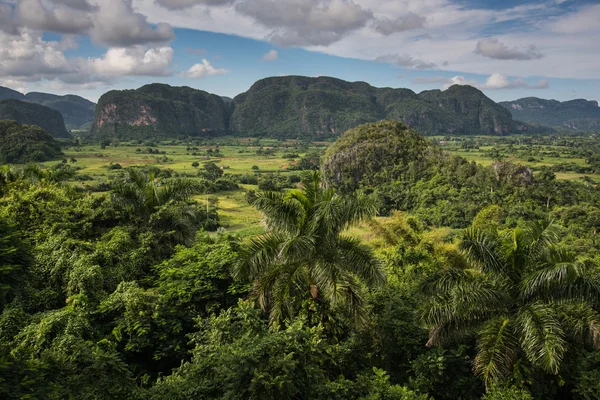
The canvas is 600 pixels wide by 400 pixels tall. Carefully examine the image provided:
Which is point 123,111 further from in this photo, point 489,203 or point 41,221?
point 41,221

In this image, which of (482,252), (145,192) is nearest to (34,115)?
(145,192)

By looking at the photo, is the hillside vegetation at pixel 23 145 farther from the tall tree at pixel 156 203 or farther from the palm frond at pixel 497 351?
the palm frond at pixel 497 351

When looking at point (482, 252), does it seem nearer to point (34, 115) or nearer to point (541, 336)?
point (541, 336)

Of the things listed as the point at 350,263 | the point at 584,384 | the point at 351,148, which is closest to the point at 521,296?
the point at 584,384

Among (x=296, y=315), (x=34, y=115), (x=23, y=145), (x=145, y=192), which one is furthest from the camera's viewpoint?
(x=34, y=115)

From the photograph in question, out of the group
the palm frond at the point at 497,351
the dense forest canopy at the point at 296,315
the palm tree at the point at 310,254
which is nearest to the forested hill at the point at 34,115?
the dense forest canopy at the point at 296,315

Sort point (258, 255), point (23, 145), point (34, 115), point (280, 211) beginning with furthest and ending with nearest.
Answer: point (34, 115) < point (23, 145) < point (280, 211) < point (258, 255)

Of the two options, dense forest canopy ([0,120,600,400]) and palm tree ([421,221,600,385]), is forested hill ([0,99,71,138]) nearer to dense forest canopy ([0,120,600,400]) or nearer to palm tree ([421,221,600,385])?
dense forest canopy ([0,120,600,400])
